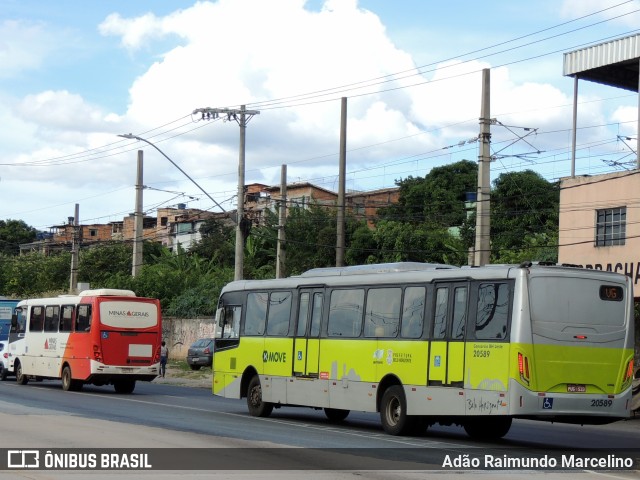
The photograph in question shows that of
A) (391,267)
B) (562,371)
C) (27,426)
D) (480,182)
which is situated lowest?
(27,426)

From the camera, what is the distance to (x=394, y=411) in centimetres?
2042

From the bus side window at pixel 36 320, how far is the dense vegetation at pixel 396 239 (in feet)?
61.8

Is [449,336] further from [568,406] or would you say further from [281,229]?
[281,229]

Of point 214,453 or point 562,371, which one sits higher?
point 562,371

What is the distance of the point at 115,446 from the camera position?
16078 mm

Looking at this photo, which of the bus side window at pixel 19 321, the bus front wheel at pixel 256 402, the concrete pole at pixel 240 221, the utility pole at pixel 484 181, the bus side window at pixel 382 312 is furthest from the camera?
the concrete pole at pixel 240 221

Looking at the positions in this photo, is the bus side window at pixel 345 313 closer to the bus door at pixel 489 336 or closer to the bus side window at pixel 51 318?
the bus door at pixel 489 336

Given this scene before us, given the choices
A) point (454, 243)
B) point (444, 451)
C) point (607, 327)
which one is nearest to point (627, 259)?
point (607, 327)

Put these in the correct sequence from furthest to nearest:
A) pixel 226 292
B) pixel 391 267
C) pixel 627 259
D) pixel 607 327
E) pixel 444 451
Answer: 1. pixel 627 259
2. pixel 226 292
3. pixel 391 267
4. pixel 607 327
5. pixel 444 451

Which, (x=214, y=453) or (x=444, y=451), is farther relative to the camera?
(x=444, y=451)

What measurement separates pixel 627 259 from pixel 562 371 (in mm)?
17917

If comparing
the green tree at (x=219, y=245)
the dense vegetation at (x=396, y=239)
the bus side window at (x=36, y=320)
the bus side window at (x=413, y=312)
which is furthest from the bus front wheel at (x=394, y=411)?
the green tree at (x=219, y=245)

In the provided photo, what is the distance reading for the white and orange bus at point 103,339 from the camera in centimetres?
3362

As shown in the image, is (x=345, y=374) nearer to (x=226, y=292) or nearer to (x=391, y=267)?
(x=391, y=267)
